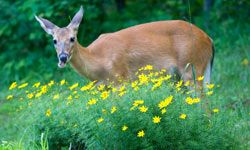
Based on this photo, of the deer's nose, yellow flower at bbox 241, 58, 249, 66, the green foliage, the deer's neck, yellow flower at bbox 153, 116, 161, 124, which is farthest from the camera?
yellow flower at bbox 241, 58, 249, 66

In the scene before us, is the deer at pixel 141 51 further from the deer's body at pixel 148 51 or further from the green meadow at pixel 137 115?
the green meadow at pixel 137 115

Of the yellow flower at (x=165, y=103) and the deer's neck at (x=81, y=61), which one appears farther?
the deer's neck at (x=81, y=61)

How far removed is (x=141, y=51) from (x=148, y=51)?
0.10m

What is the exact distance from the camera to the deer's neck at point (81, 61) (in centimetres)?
924

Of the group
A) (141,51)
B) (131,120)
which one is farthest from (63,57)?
(131,120)

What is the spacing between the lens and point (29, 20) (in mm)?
13203

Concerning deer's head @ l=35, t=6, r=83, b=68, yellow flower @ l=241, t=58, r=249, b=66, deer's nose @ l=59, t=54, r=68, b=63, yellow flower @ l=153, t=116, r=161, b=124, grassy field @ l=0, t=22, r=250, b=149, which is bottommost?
yellow flower @ l=241, t=58, r=249, b=66

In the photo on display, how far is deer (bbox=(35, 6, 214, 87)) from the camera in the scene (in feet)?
30.4

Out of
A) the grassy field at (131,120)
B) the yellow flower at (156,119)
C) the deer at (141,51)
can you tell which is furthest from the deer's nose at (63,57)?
the yellow flower at (156,119)

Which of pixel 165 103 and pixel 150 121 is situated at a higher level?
pixel 165 103

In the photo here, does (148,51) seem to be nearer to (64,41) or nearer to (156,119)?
(64,41)

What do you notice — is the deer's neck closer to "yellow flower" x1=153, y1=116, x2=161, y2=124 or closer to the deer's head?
the deer's head

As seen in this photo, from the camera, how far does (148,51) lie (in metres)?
9.63

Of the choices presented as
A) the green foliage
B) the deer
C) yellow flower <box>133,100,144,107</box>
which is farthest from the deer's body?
yellow flower <box>133,100,144,107</box>
